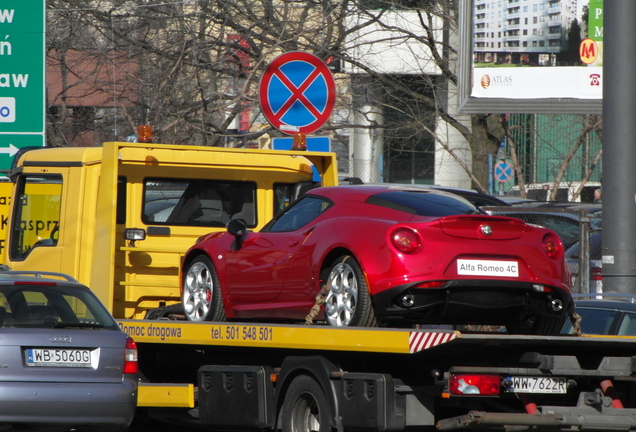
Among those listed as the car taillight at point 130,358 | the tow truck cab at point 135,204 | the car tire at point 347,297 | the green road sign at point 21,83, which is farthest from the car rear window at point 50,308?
the green road sign at point 21,83

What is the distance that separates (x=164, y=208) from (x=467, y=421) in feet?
15.0

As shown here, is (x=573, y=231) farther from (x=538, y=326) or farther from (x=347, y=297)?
(x=347, y=297)

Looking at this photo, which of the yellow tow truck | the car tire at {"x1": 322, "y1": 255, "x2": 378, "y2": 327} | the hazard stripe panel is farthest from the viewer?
the car tire at {"x1": 322, "y1": 255, "x2": 378, "y2": 327}

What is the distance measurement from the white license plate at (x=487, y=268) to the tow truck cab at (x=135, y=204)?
11.5ft

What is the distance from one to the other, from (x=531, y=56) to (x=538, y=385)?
35.7 feet

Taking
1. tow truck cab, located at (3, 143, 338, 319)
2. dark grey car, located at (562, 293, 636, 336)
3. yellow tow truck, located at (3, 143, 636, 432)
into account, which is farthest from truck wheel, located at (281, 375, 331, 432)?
dark grey car, located at (562, 293, 636, 336)

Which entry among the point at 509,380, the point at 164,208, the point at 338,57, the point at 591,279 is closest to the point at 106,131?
the point at 338,57

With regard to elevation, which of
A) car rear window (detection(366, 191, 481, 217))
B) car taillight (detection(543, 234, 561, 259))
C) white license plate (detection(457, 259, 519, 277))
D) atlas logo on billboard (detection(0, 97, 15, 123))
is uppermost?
atlas logo on billboard (detection(0, 97, 15, 123))

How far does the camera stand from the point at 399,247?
24.8 ft

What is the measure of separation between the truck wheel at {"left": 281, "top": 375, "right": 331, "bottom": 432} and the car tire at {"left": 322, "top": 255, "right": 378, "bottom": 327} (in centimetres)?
47

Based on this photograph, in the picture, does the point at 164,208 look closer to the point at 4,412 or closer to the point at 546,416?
the point at 4,412

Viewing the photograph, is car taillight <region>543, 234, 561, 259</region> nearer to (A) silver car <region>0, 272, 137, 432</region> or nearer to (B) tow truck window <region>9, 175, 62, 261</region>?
(A) silver car <region>0, 272, 137, 432</region>

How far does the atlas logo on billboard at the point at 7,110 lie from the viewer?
42.3 feet

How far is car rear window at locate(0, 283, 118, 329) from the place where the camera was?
341 inches
